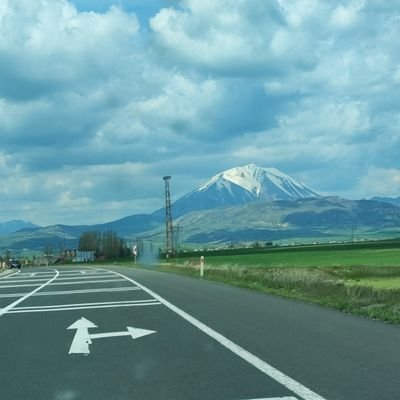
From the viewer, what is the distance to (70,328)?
1404cm

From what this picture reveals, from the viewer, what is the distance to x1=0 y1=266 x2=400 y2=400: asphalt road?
7962 millimetres

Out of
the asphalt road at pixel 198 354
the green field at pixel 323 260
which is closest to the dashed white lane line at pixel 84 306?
the asphalt road at pixel 198 354

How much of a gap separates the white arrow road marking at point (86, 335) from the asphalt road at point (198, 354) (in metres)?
0.02

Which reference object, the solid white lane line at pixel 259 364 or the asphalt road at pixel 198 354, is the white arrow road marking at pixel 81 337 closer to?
the asphalt road at pixel 198 354

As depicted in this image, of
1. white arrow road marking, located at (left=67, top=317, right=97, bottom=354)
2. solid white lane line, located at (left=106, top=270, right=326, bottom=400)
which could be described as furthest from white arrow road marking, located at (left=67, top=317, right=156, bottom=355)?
solid white lane line, located at (left=106, top=270, right=326, bottom=400)

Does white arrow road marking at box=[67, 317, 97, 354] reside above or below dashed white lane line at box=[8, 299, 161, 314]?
below

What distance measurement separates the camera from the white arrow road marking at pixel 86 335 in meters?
11.2

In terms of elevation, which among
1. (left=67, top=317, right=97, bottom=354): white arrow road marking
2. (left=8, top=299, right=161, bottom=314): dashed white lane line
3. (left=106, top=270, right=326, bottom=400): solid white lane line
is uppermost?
(left=8, top=299, right=161, bottom=314): dashed white lane line

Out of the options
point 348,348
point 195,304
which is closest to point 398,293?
point 195,304

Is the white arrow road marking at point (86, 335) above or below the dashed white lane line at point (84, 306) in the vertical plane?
below

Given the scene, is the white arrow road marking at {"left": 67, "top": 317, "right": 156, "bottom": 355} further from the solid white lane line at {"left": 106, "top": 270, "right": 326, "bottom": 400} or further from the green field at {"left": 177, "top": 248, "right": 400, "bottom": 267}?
the green field at {"left": 177, "top": 248, "right": 400, "bottom": 267}

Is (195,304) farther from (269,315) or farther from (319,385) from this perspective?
(319,385)

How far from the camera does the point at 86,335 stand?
42.1 feet

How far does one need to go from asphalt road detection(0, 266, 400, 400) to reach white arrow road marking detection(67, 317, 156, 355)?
2 centimetres
